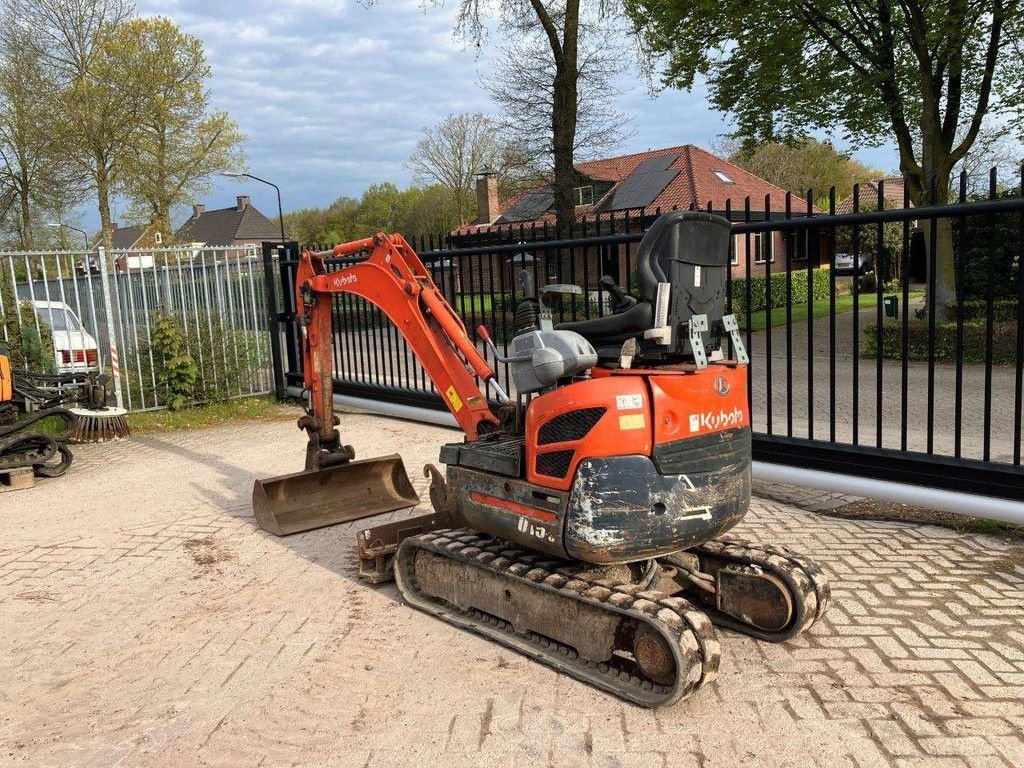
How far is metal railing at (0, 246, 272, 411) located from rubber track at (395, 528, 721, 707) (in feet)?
25.0

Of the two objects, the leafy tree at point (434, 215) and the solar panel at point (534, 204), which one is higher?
the leafy tree at point (434, 215)

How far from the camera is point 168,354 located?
11328mm

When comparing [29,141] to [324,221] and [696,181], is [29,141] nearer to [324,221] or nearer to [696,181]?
[696,181]

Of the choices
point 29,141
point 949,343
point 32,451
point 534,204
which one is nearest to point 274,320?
point 32,451

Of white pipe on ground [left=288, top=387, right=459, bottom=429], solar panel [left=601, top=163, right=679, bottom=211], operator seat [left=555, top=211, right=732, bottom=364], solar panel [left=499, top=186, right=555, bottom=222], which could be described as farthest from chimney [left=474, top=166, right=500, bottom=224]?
operator seat [left=555, top=211, right=732, bottom=364]

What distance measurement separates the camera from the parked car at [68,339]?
443 inches

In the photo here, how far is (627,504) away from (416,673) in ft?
4.38

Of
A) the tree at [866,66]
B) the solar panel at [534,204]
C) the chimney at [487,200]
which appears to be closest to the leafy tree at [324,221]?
the chimney at [487,200]

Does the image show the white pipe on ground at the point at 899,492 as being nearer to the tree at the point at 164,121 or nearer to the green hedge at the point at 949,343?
the green hedge at the point at 949,343

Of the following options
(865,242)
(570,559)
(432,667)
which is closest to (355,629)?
(432,667)

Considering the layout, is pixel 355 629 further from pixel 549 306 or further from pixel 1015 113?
pixel 1015 113

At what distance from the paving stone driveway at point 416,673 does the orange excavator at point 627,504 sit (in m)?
0.20

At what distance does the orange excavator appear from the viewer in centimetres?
380

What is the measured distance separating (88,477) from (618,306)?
21.0ft
